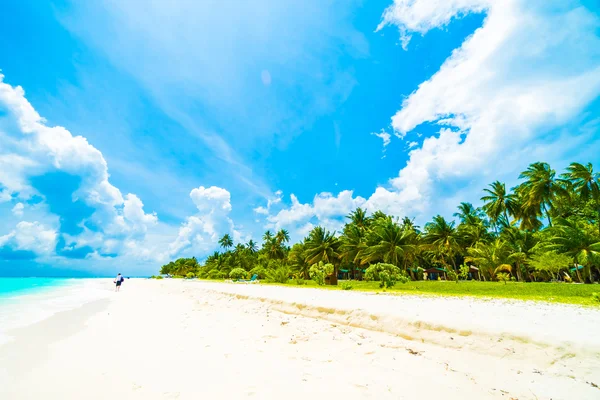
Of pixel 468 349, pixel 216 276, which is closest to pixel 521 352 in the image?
pixel 468 349

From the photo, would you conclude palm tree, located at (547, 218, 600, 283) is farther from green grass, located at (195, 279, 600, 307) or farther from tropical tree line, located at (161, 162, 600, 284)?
green grass, located at (195, 279, 600, 307)

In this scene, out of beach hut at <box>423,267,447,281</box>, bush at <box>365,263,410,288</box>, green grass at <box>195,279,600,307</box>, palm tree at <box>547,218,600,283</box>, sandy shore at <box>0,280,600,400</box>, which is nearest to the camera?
sandy shore at <box>0,280,600,400</box>

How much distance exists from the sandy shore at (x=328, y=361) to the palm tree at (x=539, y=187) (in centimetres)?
3186

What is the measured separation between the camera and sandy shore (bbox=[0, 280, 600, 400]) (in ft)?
9.71

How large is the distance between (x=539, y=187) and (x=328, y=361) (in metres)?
37.2

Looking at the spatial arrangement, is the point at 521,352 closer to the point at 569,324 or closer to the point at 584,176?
the point at 569,324

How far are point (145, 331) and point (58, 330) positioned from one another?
2928mm

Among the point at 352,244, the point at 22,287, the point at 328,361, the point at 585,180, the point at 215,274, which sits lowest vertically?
the point at 22,287

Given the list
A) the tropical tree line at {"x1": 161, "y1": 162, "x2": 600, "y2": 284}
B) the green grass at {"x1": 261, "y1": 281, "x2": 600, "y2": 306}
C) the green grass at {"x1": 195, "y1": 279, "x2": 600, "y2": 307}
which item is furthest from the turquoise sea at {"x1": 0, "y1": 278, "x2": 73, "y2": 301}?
the green grass at {"x1": 261, "y1": 281, "x2": 600, "y2": 306}

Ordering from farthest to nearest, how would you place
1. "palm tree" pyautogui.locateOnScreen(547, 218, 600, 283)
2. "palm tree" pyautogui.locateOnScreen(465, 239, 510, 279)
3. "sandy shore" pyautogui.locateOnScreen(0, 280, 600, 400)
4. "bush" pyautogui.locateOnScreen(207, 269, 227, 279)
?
1. "bush" pyautogui.locateOnScreen(207, 269, 227, 279)
2. "palm tree" pyautogui.locateOnScreen(465, 239, 510, 279)
3. "palm tree" pyautogui.locateOnScreen(547, 218, 600, 283)
4. "sandy shore" pyautogui.locateOnScreen(0, 280, 600, 400)

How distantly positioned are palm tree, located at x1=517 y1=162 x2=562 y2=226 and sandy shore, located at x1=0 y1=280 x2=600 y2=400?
31.9 m

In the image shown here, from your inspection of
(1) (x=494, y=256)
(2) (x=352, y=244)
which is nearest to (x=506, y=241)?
(1) (x=494, y=256)

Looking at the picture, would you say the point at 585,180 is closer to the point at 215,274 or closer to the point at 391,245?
the point at 391,245

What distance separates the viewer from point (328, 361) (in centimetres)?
387
